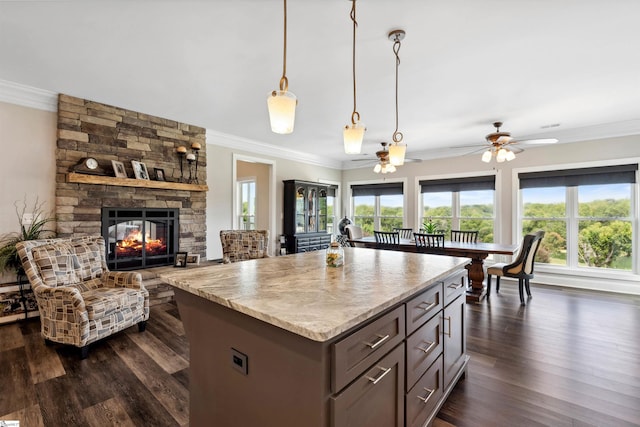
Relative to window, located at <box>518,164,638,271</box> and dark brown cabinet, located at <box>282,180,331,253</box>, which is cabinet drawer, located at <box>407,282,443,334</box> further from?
window, located at <box>518,164,638,271</box>

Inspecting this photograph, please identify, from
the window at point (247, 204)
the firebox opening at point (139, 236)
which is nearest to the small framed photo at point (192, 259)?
the firebox opening at point (139, 236)

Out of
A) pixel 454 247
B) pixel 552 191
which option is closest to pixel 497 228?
pixel 552 191

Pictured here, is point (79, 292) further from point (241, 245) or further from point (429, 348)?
point (429, 348)

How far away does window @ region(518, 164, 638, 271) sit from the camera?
4652 mm

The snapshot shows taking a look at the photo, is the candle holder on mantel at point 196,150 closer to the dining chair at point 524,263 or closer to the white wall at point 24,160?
the white wall at point 24,160

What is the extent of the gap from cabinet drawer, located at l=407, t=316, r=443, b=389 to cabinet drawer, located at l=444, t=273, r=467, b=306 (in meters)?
0.19

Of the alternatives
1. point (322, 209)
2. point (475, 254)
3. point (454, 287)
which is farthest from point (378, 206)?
point (454, 287)

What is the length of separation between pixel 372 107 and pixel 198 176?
116 inches

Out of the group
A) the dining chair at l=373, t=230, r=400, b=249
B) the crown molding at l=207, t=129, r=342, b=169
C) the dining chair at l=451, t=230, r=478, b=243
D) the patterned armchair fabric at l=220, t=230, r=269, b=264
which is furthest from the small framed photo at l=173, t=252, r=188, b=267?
the dining chair at l=451, t=230, r=478, b=243

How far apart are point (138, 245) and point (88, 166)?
1216 mm

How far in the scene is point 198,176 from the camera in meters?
4.79

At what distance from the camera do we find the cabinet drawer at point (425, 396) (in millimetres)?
1474

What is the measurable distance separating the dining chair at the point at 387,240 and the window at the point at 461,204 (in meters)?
1.79

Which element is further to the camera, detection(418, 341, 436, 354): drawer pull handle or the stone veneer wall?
the stone veneer wall
